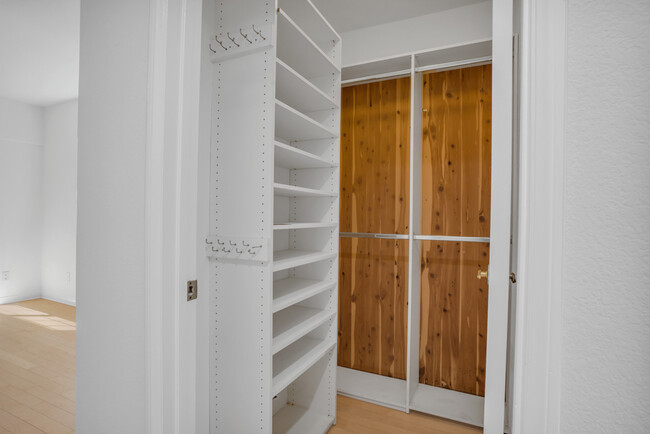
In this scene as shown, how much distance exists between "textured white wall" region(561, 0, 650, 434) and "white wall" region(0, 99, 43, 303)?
587 centimetres

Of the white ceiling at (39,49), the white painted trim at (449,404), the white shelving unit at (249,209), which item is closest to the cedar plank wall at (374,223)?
the white painted trim at (449,404)

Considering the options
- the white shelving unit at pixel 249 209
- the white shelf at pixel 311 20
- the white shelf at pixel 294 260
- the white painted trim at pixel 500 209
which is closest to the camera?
the white painted trim at pixel 500 209

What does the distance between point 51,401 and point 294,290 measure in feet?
6.32

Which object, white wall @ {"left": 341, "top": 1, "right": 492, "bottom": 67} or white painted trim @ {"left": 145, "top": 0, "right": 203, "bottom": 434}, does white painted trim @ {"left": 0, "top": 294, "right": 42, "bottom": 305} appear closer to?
white painted trim @ {"left": 145, "top": 0, "right": 203, "bottom": 434}

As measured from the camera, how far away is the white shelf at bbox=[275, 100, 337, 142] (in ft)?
4.92

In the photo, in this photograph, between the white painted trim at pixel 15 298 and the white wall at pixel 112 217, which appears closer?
the white wall at pixel 112 217

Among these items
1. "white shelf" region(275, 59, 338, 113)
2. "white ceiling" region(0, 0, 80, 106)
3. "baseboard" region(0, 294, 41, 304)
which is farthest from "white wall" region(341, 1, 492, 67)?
"baseboard" region(0, 294, 41, 304)

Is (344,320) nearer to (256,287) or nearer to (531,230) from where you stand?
(256,287)

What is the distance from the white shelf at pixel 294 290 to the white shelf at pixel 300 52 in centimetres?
125

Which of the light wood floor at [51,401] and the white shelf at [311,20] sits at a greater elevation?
the white shelf at [311,20]

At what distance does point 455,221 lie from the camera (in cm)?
238

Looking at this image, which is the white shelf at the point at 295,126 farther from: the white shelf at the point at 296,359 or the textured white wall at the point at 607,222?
the white shelf at the point at 296,359

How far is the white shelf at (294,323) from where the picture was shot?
1.48 m

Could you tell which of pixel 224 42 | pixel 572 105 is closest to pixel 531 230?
pixel 572 105
